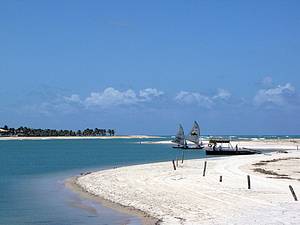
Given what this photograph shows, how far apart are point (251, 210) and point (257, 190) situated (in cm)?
736

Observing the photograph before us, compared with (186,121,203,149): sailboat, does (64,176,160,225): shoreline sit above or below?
below

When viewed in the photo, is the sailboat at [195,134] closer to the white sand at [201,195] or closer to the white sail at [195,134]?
the white sail at [195,134]

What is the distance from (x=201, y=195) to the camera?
29.9 meters

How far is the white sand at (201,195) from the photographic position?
23031 millimetres

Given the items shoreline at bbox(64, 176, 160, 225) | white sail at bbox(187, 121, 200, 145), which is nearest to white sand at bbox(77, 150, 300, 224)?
shoreline at bbox(64, 176, 160, 225)

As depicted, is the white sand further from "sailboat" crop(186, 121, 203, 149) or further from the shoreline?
"sailboat" crop(186, 121, 203, 149)

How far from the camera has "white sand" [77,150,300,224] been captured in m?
23.0

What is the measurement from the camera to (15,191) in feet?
120

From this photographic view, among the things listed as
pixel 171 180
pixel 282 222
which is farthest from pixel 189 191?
pixel 282 222

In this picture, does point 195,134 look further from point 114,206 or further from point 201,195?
point 114,206

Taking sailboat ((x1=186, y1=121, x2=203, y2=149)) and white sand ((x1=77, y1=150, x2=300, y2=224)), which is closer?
white sand ((x1=77, y1=150, x2=300, y2=224))

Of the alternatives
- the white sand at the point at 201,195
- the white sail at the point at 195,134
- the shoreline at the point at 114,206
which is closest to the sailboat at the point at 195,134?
the white sail at the point at 195,134

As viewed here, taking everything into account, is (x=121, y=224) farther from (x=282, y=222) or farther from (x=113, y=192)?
(x=113, y=192)

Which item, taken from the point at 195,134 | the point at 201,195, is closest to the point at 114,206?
the point at 201,195
